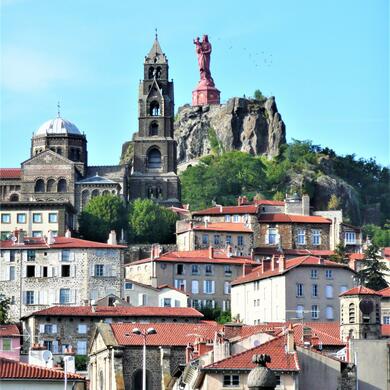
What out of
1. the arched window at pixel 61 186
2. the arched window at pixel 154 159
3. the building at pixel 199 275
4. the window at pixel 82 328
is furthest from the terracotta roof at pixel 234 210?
the window at pixel 82 328

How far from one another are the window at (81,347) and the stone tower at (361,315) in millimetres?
23285

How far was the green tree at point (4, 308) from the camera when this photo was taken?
4658 inches

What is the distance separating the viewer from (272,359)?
72.4 metres

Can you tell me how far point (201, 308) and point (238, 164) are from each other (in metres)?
61.5

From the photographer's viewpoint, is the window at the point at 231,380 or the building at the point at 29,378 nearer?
the building at the point at 29,378

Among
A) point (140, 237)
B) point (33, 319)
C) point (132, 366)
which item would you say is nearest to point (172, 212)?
point (140, 237)

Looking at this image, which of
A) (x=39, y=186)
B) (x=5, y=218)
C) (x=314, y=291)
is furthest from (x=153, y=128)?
(x=314, y=291)

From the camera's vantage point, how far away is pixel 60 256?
424ft

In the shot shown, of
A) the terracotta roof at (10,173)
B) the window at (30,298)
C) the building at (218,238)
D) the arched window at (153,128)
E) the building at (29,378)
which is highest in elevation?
the arched window at (153,128)

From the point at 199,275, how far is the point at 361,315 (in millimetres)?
44992

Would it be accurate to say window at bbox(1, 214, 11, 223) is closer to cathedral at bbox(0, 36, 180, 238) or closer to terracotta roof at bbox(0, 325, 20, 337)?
cathedral at bbox(0, 36, 180, 238)

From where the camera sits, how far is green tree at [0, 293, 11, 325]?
4658 inches

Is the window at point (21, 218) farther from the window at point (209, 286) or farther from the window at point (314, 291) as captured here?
the window at point (314, 291)

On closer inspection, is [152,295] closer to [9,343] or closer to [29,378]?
[9,343]
